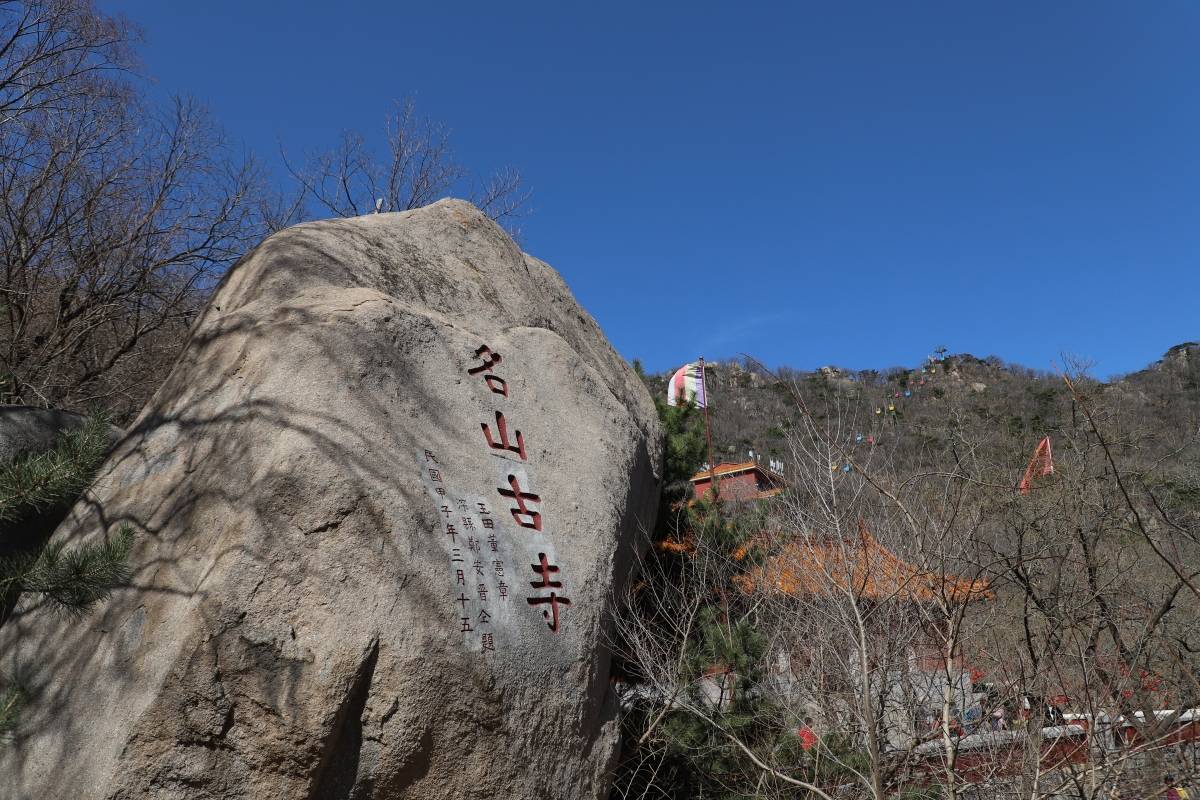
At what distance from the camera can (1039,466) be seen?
8.52 meters

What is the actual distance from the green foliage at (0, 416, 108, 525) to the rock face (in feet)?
1.08

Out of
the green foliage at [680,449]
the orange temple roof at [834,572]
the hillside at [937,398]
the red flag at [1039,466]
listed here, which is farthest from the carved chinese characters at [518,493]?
the hillside at [937,398]

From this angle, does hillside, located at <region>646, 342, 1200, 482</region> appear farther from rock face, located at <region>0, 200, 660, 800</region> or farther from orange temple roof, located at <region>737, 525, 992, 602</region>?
rock face, located at <region>0, 200, 660, 800</region>

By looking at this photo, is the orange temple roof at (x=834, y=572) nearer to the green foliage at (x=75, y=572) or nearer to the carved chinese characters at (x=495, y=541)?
the carved chinese characters at (x=495, y=541)

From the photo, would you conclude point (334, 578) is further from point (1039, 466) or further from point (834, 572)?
point (1039, 466)

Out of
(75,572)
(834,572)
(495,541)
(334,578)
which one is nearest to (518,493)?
(495,541)

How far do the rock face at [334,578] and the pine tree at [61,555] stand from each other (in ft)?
0.45

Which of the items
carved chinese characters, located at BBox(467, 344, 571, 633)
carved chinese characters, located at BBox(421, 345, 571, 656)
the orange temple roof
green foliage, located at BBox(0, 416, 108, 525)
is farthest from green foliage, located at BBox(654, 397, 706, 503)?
green foliage, located at BBox(0, 416, 108, 525)

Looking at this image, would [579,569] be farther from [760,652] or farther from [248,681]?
[760,652]

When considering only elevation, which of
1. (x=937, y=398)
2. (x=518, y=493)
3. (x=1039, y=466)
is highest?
(x=937, y=398)

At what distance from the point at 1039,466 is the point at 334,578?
7.35 metres

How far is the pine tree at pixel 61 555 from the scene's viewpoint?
3189 mm

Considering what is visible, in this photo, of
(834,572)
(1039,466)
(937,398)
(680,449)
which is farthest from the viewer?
(937,398)

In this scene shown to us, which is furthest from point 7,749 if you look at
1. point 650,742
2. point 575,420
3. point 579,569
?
point 650,742
